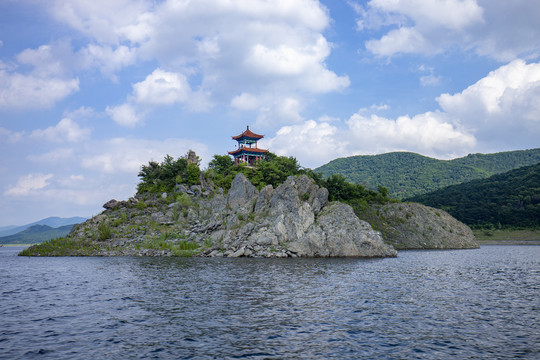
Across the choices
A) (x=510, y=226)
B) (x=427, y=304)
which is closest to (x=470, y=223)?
(x=510, y=226)

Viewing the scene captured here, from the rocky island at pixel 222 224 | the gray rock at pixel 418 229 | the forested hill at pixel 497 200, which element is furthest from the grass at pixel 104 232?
the forested hill at pixel 497 200

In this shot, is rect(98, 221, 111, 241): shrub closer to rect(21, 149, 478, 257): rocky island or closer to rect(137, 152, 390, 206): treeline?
rect(21, 149, 478, 257): rocky island

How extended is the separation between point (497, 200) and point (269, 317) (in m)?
179

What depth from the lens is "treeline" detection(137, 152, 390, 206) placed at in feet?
306

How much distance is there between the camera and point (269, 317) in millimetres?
22625

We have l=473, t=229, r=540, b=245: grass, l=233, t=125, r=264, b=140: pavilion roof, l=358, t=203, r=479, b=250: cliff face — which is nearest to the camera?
l=358, t=203, r=479, b=250: cliff face

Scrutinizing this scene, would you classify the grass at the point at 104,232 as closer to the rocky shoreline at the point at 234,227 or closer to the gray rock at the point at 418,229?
the rocky shoreline at the point at 234,227

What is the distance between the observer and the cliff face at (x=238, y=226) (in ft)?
221

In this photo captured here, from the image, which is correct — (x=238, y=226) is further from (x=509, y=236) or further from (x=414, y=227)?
(x=509, y=236)

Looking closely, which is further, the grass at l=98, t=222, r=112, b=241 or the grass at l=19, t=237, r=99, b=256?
the grass at l=98, t=222, r=112, b=241

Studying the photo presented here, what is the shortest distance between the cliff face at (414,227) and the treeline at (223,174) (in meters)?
7.25

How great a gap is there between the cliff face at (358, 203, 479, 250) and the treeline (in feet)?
23.8

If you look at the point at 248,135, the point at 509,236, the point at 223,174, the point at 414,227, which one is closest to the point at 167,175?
the point at 223,174

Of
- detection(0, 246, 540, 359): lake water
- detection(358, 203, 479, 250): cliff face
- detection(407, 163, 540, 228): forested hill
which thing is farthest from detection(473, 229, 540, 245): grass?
detection(0, 246, 540, 359): lake water
